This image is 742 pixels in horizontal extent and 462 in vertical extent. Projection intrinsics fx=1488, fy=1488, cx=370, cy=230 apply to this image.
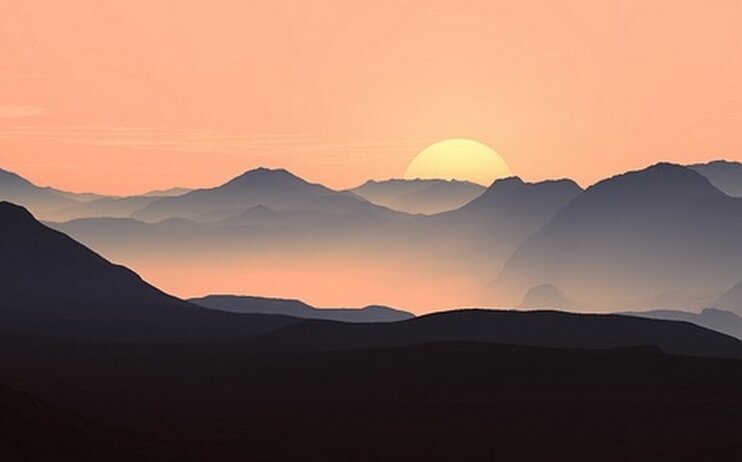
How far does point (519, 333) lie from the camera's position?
14875 cm

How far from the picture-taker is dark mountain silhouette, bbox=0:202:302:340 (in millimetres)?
155625

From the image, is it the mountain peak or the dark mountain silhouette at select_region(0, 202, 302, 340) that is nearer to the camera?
the dark mountain silhouette at select_region(0, 202, 302, 340)

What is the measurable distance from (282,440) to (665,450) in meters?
19.4

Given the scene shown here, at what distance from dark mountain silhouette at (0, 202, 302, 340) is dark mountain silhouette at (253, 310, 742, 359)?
1456cm

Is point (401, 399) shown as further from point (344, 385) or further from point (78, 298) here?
point (78, 298)

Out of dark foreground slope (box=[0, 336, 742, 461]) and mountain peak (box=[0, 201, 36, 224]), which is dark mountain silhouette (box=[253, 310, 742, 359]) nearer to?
dark foreground slope (box=[0, 336, 742, 461])

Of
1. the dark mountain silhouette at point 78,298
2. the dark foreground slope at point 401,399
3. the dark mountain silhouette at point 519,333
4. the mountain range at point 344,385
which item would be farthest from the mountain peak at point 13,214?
the dark mountain silhouette at point 519,333

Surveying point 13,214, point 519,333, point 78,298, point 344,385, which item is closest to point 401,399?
point 344,385

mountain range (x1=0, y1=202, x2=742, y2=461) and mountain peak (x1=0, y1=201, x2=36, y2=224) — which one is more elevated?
mountain peak (x1=0, y1=201, x2=36, y2=224)

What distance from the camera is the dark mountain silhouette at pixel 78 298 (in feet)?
511

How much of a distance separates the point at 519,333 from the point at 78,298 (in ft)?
197

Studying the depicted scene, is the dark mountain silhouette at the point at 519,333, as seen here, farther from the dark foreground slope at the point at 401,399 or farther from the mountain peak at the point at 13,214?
the mountain peak at the point at 13,214

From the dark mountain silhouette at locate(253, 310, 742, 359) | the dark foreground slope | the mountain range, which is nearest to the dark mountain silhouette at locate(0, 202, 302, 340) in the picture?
the mountain range

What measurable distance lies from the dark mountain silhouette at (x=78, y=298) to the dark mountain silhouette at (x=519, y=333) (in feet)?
47.8
